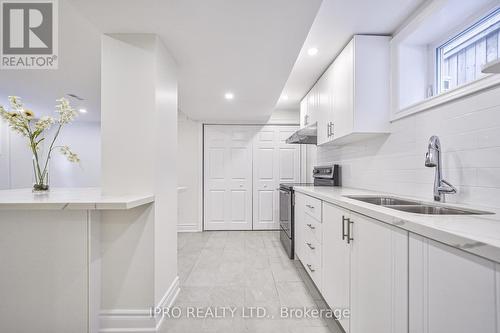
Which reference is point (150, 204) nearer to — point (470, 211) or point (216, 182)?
point (470, 211)

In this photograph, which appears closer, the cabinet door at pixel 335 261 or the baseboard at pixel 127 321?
the cabinet door at pixel 335 261

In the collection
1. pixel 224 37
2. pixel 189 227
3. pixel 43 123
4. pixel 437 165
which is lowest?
pixel 189 227

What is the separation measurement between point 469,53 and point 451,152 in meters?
0.67

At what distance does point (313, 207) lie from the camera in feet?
6.85

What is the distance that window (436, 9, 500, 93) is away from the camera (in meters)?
1.28

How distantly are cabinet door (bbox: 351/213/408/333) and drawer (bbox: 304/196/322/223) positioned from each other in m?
0.62

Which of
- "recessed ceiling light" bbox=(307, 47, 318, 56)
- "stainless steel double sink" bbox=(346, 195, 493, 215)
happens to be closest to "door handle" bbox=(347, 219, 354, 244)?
"stainless steel double sink" bbox=(346, 195, 493, 215)

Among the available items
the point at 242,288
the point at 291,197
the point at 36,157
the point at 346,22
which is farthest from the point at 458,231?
the point at 36,157

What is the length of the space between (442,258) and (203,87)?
2.64 m

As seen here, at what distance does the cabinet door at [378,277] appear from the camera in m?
0.91

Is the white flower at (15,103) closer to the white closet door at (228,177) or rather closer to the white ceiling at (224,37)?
the white ceiling at (224,37)

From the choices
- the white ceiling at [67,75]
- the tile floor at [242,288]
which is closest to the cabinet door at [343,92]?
the tile floor at [242,288]

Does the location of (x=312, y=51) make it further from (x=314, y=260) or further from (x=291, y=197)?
(x=314, y=260)

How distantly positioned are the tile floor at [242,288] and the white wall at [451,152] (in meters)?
1.26
